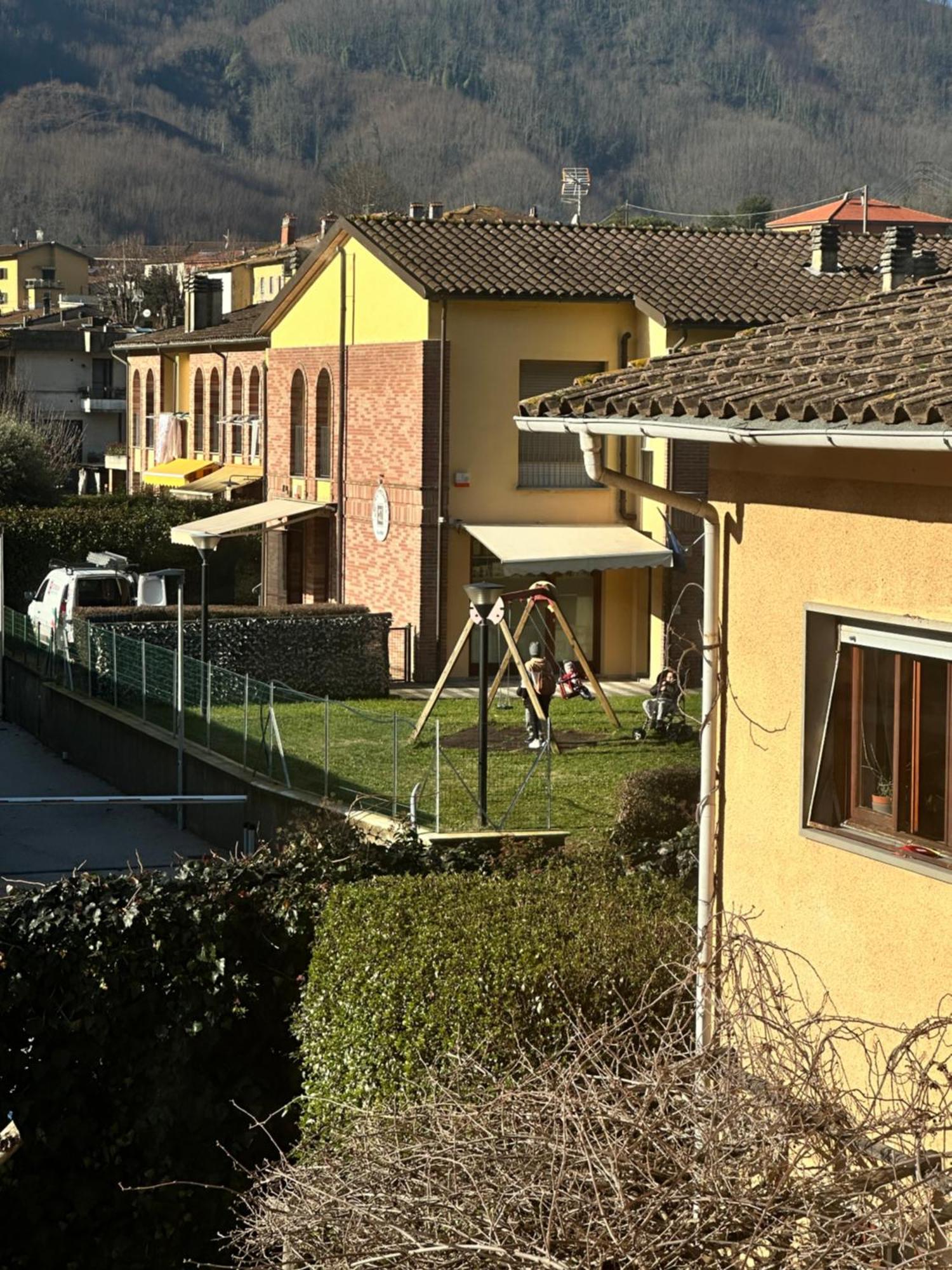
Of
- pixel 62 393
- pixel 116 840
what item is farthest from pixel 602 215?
pixel 116 840

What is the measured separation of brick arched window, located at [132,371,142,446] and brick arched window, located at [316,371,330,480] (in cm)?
1593

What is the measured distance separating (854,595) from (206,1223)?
14.5 ft

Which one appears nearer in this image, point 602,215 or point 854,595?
point 854,595

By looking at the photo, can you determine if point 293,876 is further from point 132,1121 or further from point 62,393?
point 62,393

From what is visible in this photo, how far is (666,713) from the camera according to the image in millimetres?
22797

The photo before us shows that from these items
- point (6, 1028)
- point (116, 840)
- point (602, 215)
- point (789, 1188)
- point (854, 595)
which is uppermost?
point (602, 215)

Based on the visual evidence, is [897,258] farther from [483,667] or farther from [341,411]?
[483,667]

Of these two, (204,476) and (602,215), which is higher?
(602,215)

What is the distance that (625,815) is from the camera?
12914 millimetres

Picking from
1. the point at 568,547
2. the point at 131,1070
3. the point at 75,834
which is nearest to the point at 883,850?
the point at 131,1070

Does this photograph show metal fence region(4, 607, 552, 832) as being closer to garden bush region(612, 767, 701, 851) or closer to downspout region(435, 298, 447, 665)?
garden bush region(612, 767, 701, 851)

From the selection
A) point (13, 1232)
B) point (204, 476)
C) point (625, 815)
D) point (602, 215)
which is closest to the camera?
point (13, 1232)

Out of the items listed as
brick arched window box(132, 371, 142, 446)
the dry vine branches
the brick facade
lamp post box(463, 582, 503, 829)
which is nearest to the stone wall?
the brick facade

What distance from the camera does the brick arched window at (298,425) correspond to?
3422cm
